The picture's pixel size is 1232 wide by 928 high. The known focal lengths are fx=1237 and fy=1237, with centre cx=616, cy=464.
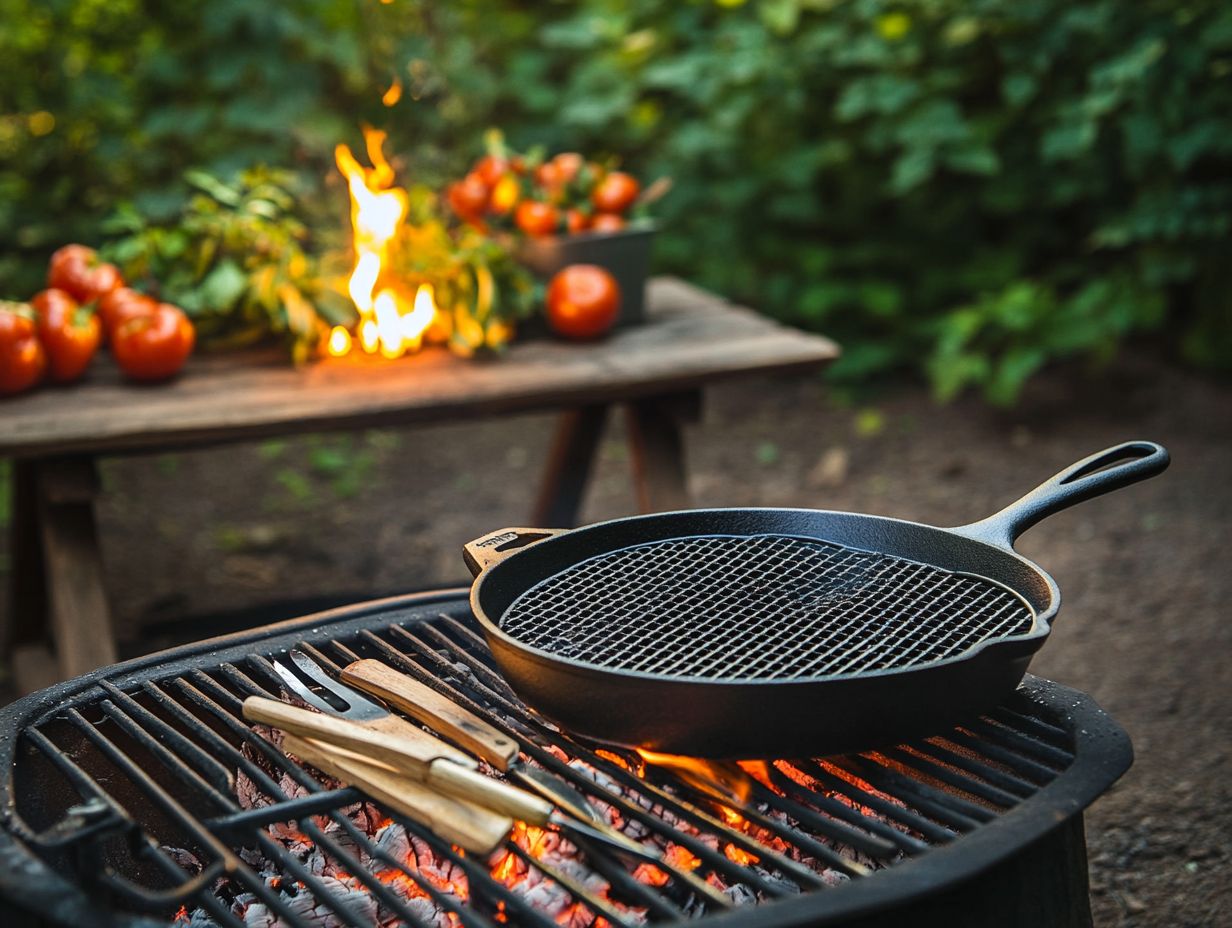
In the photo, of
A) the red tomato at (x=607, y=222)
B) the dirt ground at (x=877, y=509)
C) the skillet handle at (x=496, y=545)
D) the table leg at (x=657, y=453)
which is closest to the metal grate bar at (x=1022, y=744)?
the skillet handle at (x=496, y=545)

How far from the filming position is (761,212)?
5.16 meters

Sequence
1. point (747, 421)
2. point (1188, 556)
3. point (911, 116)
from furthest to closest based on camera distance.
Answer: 1. point (747, 421)
2. point (911, 116)
3. point (1188, 556)

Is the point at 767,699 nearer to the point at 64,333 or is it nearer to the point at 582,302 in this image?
the point at 582,302

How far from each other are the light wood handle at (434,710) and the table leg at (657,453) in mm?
1548

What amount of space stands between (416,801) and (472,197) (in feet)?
6.95

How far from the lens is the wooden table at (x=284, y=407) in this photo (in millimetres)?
2295

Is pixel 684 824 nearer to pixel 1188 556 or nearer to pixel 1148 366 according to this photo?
pixel 1188 556

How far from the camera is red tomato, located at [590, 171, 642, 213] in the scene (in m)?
3.03

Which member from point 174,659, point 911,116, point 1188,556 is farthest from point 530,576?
point 911,116

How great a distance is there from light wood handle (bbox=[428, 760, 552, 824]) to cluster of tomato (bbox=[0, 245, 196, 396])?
1.60 m

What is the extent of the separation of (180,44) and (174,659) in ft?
12.8

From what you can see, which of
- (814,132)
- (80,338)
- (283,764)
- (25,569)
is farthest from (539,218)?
(814,132)

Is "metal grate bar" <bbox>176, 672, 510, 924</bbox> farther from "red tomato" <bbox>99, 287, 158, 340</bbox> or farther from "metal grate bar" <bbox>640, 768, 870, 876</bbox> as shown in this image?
"red tomato" <bbox>99, 287, 158, 340</bbox>

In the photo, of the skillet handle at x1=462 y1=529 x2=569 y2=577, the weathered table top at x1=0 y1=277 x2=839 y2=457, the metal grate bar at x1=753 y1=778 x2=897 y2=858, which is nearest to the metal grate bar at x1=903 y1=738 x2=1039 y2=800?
the metal grate bar at x1=753 y1=778 x2=897 y2=858
